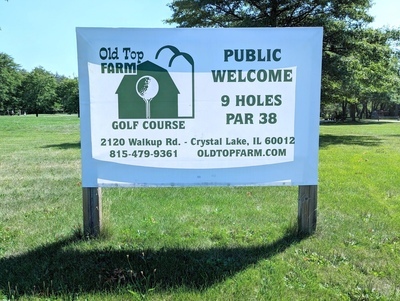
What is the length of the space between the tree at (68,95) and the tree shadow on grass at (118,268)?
8362cm

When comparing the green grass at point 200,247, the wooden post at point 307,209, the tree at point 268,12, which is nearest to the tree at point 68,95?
the tree at point 268,12

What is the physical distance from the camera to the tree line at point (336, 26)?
49.2ft

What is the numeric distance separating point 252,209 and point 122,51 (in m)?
2.72

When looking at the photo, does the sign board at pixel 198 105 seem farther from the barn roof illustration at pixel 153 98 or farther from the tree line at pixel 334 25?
the tree line at pixel 334 25

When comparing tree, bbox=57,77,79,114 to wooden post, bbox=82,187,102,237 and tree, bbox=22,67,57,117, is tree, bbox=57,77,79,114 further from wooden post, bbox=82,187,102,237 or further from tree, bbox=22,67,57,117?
wooden post, bbox=82,187,102,237

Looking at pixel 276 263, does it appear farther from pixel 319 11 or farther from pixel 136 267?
pixel 319 11

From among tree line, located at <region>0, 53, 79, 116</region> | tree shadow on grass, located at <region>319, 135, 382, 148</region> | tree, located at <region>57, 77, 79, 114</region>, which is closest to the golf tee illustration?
tree shadow on grass, located at <region>319, 135, 382, 148</region>

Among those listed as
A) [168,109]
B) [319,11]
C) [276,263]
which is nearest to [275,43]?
[168,109]

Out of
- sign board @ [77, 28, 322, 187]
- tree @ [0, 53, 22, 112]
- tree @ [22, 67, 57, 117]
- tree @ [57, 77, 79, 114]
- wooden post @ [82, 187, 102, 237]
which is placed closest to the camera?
sign board @ [77, 28, 322, 187]

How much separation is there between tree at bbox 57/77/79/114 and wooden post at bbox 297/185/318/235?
8391 cm

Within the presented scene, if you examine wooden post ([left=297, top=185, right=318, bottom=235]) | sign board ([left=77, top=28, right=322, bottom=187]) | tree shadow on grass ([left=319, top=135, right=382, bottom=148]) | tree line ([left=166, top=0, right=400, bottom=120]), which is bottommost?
tree shadow on grass ([left=319, top=135, right=382, bottom=148])

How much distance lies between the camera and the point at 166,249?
3.53m

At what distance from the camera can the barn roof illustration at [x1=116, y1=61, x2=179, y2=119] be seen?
3.46 metres

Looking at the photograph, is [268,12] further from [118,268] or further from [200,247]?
[118,268]
